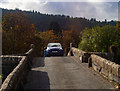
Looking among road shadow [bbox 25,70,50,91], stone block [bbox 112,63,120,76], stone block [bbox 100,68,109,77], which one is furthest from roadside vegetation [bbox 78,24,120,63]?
stone block [bbox 112,63,120,76]

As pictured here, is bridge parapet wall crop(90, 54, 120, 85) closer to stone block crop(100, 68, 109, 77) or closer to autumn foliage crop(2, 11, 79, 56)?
stone block crop(100, 68, 109, 77)

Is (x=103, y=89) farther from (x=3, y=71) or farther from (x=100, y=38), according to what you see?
(x=100, y=38)

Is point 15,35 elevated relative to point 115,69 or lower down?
elevated

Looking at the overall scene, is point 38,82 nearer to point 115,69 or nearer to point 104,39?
point 115,69

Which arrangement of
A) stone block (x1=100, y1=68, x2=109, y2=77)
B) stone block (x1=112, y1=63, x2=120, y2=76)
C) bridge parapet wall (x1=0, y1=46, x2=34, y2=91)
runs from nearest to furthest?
bridge parapet wall (x1=0, y1=46, x2=34, y2=91), stone block (x1=112, y1=63, x2=120, y2=76), stone block (x1=100, y1=68, x2=109, y2=77)

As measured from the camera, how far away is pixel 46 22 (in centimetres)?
12388

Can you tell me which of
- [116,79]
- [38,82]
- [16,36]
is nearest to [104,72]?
[116,79]

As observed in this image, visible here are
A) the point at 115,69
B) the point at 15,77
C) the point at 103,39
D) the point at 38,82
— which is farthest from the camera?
the point at 103,39

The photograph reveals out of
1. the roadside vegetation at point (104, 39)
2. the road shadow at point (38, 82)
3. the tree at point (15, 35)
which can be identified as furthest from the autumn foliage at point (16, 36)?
the road shadow at point (38, 82)

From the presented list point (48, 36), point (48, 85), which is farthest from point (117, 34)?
point (48, 36)

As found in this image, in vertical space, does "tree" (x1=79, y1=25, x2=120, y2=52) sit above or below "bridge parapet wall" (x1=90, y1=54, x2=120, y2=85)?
above

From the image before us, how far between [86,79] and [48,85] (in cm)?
201

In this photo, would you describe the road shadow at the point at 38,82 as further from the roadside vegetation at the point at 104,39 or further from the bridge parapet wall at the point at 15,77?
the roadside vegetation at the point at 104,39

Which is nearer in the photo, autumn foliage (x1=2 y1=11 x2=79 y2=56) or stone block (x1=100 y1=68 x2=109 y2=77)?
stone block (x1=100 y1=68 x2=109 y2=77)
